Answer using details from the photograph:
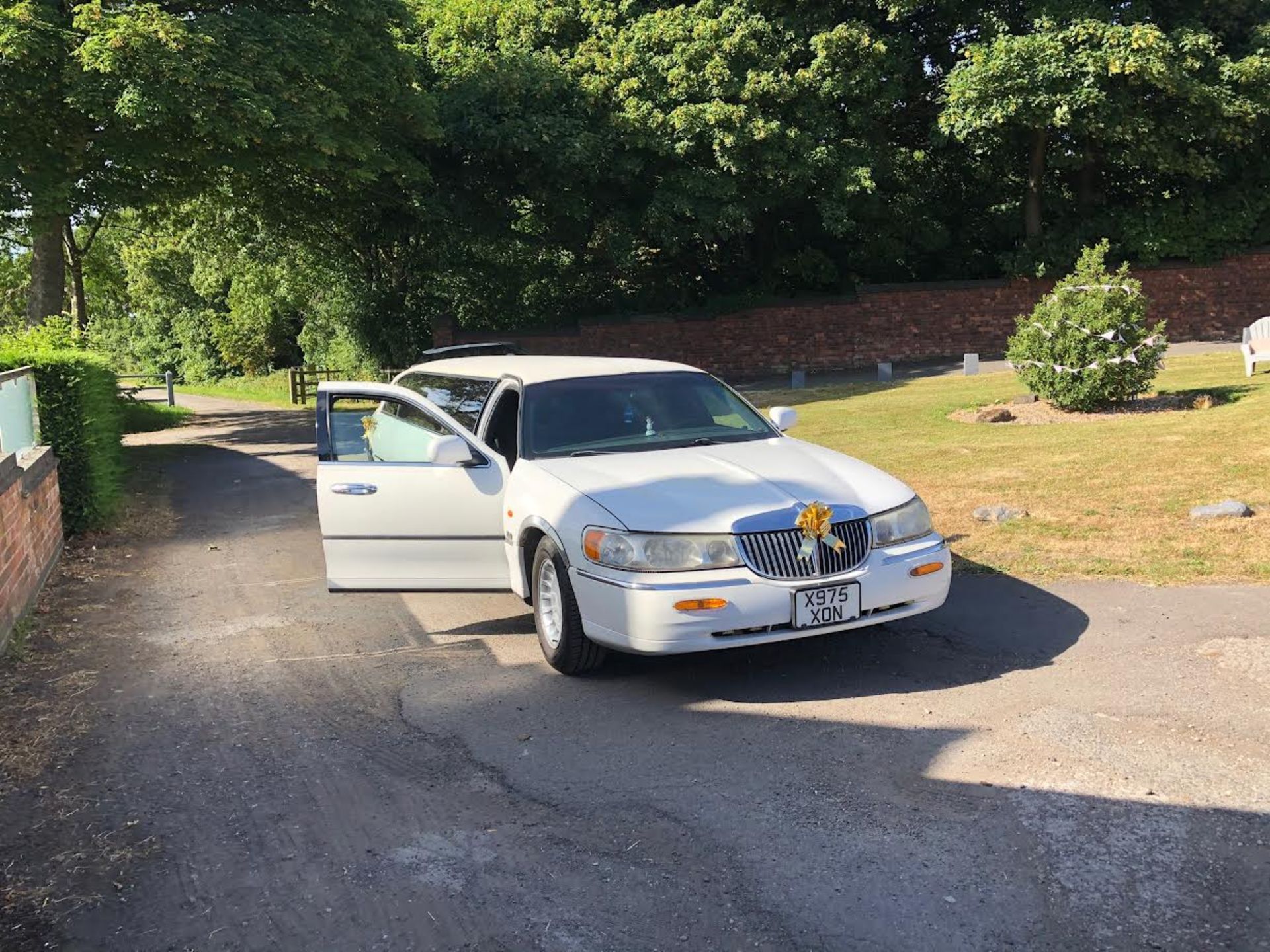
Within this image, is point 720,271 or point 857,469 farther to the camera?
point 720,271

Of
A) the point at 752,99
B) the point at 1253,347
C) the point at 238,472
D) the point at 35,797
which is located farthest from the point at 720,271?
the point at 35,797

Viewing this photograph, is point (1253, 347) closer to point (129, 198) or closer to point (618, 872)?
point (618, 872)

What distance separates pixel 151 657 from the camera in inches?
257

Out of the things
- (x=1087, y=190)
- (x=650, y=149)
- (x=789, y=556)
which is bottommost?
(x=789, y=556)

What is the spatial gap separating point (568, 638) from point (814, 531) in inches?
53.2

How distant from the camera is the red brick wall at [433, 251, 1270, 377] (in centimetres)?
2861

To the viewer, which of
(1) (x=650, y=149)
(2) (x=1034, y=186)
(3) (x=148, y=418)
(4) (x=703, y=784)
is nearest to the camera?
(4) (x=703, y=784)

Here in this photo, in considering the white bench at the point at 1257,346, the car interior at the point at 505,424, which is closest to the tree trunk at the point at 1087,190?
Answer: the white bench at the point at 1257,346

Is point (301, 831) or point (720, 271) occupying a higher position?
point (720, 271)

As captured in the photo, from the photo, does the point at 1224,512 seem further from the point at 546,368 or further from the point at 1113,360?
the point at 1113,360

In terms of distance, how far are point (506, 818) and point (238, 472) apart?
41.2 ft

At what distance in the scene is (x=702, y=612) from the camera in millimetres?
5121

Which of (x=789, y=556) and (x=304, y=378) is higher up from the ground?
(x=304, y=378)

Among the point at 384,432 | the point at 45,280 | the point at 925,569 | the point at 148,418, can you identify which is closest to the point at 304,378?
the point at 148,418
